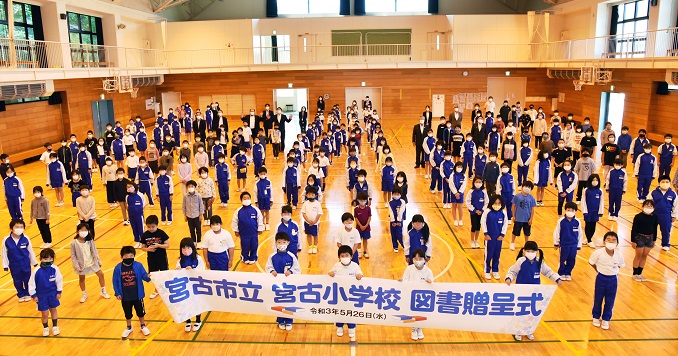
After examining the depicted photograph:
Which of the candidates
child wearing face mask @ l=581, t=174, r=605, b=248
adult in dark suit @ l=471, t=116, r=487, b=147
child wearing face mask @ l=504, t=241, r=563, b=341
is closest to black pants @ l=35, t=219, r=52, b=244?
child wearing face mask @ l=504, t=241, r=563, b=341

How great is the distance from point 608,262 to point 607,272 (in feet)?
0.55

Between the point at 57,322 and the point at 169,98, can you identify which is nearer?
the point at 57,322

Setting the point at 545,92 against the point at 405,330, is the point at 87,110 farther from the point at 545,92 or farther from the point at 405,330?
the point at 545,92

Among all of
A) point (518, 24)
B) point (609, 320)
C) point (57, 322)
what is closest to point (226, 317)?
point (57, 322)

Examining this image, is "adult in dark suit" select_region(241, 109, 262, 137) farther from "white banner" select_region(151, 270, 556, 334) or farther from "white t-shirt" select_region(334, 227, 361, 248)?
"white banner" select_region(151, 270, 556, 334)

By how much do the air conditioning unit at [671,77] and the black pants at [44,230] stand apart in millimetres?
23085

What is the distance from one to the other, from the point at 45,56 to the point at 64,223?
545 inches

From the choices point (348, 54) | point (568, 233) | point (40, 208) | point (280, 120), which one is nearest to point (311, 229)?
point (568, 233)

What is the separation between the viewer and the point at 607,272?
7922 millimetres

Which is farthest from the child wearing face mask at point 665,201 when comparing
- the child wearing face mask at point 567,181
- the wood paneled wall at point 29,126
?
the wood paneled wall at point 29,126

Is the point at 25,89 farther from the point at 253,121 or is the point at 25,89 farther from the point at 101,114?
the point at 253,121

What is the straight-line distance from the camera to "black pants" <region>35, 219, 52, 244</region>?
38.6 feet

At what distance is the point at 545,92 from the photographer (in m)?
36.6

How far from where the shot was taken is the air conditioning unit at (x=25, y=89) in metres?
20.2
